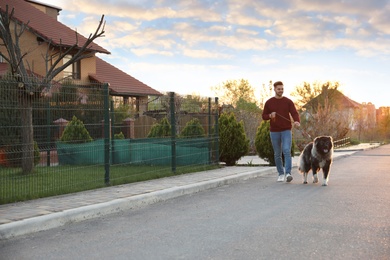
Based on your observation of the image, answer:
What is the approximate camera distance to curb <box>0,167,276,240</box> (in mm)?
6172

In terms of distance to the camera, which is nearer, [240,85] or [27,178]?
[27,178]

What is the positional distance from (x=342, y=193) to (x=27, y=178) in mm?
5739

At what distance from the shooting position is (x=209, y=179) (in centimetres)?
1148

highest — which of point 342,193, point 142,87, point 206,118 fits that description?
point 142,87

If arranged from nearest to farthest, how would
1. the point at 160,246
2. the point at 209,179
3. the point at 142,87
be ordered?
the point at 160,246
the point at 209,179
the point at 142,87

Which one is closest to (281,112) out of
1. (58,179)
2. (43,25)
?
(58,179)

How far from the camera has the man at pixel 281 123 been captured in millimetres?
11755

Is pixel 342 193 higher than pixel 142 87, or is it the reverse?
pixel 142 87

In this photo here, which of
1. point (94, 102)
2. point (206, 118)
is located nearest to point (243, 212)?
point (94, 102)

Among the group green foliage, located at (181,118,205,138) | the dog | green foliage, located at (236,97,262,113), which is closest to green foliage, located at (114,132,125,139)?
green foliage, located at (181,118,205,138)

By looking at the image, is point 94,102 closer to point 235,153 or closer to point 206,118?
point 206,118

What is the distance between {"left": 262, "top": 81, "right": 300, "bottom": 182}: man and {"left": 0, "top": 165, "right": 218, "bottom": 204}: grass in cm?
291

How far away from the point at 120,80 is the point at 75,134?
97.6 ft

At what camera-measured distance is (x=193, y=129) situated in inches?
573
